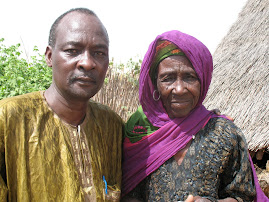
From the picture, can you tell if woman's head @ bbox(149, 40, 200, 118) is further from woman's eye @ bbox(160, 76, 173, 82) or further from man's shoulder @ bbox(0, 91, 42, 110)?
man's shoulder @ bbox(0, 91, 42, 110)

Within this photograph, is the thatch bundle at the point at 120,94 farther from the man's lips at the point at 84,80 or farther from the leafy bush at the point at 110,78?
the man's lips at the point at 84,80

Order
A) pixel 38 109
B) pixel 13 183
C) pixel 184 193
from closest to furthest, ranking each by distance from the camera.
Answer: pixel 13 183
pixel 38 109
pixel 184 193

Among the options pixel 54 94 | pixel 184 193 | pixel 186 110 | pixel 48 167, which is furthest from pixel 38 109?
pixel 184 193

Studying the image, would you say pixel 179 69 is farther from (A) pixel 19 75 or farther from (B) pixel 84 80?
(A) pixel 19 75

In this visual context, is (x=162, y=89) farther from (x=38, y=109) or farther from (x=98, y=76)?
(x=38, y=109)

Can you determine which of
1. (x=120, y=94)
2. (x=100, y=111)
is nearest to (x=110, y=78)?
(x=120, y=94)

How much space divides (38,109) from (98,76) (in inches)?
16.6

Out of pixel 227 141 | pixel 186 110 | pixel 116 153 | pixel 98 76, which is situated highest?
pixel 98 76

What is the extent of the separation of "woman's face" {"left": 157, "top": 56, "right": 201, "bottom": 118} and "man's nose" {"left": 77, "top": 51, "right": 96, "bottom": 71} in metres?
0.59

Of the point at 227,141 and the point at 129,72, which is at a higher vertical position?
the point at 227,141

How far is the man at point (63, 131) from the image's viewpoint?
57.7 inches

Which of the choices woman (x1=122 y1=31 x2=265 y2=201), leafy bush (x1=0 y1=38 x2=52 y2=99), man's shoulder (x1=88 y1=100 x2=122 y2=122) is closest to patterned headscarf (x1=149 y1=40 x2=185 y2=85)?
woman (x1=122 y1=31 x2=265 y2=201)

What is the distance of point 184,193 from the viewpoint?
6.29ft

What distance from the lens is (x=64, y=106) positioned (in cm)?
173
